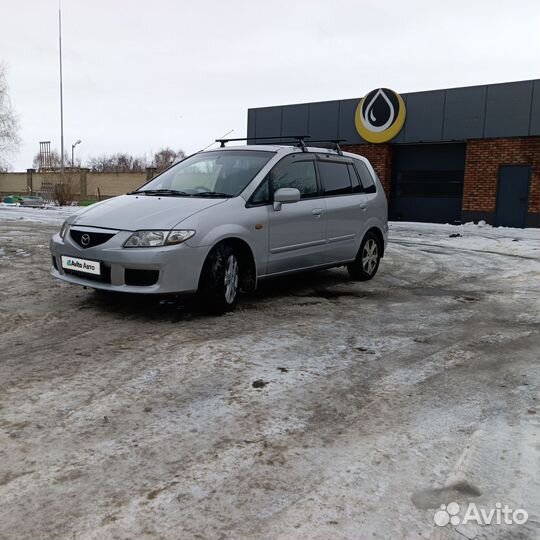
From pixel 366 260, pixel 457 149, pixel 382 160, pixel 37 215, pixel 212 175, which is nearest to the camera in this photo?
pixel 212 175

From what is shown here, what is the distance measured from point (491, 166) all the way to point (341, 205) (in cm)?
1429

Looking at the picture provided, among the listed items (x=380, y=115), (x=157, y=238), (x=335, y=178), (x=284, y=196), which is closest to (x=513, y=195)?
(x=380, y=115)

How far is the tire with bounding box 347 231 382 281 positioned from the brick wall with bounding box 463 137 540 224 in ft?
42.7

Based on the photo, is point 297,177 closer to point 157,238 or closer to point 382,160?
point 157,238

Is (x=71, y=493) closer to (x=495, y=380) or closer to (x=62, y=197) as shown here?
(x=495, y=380)

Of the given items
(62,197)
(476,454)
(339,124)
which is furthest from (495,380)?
(62,197)

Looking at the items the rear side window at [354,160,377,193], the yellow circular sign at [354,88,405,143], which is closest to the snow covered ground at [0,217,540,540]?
the rear side window at [354,160,377,193]

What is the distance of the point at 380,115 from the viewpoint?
70.5ft

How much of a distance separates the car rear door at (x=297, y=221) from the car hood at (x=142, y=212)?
83cm

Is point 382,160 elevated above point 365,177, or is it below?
above

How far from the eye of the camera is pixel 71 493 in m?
2.44

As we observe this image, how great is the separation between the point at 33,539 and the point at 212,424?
3.89 ft

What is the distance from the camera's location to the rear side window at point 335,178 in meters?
7.10

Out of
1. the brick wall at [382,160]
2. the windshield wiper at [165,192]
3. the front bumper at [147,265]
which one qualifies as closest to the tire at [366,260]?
the windshield wiper at [165,192]
